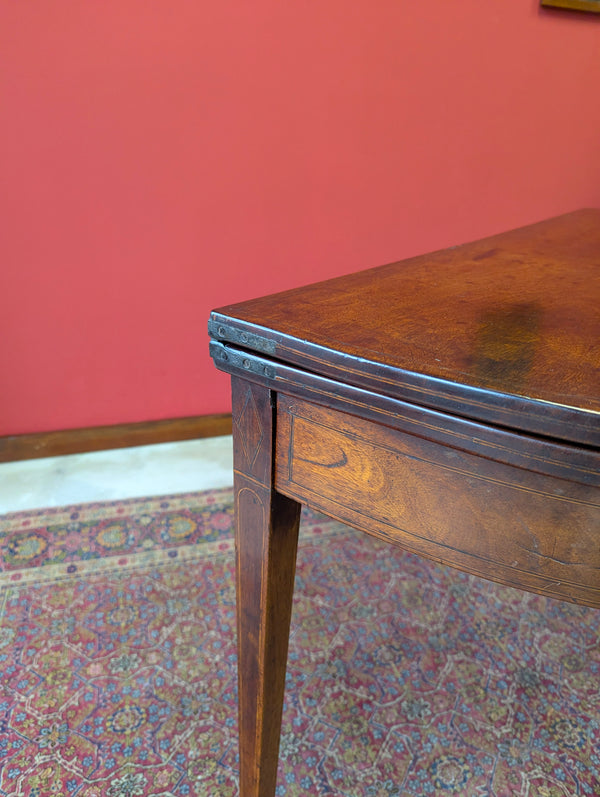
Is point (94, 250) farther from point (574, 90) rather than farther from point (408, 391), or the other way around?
point (574, 90)

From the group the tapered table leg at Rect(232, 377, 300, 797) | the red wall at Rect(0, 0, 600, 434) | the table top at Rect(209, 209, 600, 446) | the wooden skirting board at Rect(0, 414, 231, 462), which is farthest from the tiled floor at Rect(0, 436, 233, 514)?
the table top at Rect(209, 209, 600, 446)

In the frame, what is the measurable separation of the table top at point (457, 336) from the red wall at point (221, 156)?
1351 millimetres

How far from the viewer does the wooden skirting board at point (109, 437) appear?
229cm

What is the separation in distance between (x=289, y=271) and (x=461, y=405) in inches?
75.6

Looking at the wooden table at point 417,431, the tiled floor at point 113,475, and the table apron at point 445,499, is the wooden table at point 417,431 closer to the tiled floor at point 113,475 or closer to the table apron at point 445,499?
the table apron at point 445,499

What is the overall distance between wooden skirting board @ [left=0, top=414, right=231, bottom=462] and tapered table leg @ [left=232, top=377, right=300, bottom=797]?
1580 mm

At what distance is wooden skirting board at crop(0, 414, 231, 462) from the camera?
7.53 ft

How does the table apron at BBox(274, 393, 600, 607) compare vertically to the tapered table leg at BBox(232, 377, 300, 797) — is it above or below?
above

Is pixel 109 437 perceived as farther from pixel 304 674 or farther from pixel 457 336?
pixel 457 336

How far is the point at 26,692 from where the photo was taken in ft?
4.36

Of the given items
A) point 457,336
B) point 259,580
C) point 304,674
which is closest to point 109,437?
point 304,674

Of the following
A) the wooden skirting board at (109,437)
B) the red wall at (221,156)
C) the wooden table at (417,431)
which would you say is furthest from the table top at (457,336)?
the wooden skirting board at (109,437)

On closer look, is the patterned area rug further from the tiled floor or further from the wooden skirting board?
the wooden skirting board

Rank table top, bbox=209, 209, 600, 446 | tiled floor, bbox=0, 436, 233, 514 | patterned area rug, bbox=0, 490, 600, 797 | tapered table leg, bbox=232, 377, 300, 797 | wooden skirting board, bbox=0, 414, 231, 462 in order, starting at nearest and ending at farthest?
table top, bbox=209, 209, 600, 446
tapered table leg, bbox=232, 377, 300, 797
patterned area rug, bbox=0, 490, 600, 797
tiled floor, bbox=0, 436, 233, 514
wooden skirting board, bbox=0, 414, 231, 462
